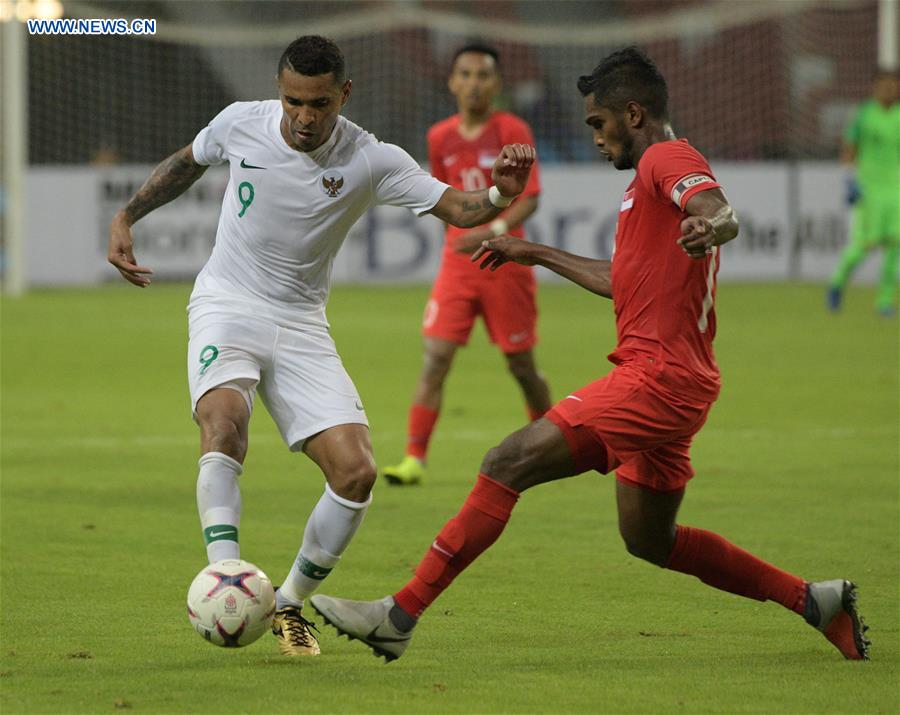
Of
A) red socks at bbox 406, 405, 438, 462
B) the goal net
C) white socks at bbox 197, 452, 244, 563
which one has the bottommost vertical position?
red socks at bbox 406, 405, 438, 462

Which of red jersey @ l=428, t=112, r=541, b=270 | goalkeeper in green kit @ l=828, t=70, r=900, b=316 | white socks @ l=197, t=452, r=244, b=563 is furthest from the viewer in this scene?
goalkeeper in green kit @ l=828, t=70, r=900, b=316

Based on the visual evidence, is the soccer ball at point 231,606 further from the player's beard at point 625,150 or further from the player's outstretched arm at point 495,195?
the player's beard at point 625,150

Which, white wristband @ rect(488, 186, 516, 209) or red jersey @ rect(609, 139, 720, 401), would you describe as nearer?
red jersey @ rect(609, 139, 720, 401)

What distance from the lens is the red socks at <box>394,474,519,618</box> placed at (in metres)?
5.02

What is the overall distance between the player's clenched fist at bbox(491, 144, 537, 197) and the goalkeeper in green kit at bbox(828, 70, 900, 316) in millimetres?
13958

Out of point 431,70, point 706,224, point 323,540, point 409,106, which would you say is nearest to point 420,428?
point 323,540

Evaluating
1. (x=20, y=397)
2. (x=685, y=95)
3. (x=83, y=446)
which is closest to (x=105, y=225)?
(x=685, y=95)

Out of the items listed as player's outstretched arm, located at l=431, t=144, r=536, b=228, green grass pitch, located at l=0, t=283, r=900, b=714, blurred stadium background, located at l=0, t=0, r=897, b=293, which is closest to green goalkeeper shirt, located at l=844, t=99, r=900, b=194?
blurred stadium background, located at l=0, t=0, r=897, b=293

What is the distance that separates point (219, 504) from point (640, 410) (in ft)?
4.32

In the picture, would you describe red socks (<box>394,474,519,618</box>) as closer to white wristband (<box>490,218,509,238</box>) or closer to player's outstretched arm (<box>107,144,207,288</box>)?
player's outstretched arm (<box>107,144,207,288</box>)

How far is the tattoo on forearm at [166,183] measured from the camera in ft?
19.3

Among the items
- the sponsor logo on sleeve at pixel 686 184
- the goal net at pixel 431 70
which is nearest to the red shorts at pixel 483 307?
the sponsor logo on sleeve at pixel 686 184

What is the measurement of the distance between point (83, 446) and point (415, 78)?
16.3 meters

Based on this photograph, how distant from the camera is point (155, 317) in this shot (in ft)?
64.0
